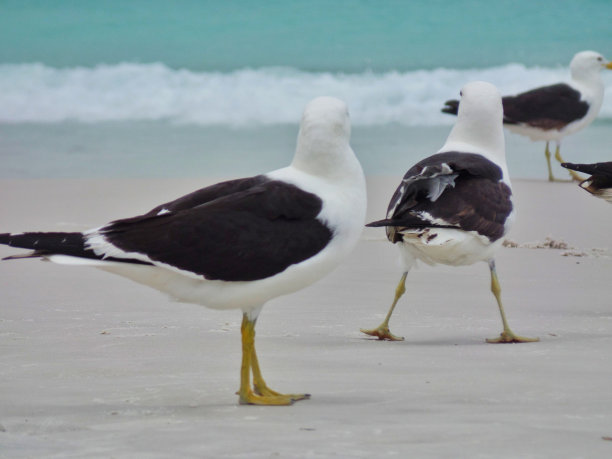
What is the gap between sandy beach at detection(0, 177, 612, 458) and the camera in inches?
142

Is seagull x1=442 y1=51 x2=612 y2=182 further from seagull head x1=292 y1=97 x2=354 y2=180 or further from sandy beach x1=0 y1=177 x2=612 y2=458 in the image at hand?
seagull head x1=292 y1=97 x2=354 y2=180

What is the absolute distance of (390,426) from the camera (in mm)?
3781

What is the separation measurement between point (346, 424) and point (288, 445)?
1.24ft

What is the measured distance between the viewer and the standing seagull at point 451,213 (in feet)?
19.5

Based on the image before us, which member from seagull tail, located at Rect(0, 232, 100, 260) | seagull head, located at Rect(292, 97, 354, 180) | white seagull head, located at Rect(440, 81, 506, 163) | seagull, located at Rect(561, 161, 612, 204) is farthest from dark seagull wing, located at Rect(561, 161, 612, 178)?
seagull tail, located at Rect(0, 232, 100, 260)

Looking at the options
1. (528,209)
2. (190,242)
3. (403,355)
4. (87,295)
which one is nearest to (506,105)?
(528,209)

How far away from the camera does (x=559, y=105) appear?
1723 centimetres

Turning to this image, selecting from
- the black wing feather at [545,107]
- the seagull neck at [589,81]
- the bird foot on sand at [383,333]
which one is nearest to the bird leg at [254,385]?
the bird foot on sand at [383,333]

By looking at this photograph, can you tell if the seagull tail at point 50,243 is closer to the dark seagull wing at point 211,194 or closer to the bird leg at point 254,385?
the dark seagull wing at point 211,194

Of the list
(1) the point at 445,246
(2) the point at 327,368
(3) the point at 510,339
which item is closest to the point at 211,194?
(2) the point at 327,368

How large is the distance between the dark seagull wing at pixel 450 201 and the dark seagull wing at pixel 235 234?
1417 millimetres

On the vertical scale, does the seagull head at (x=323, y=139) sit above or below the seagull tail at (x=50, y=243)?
above

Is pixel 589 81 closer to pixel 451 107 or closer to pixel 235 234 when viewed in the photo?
pixel 451 107

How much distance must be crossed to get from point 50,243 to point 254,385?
1.07 meters
